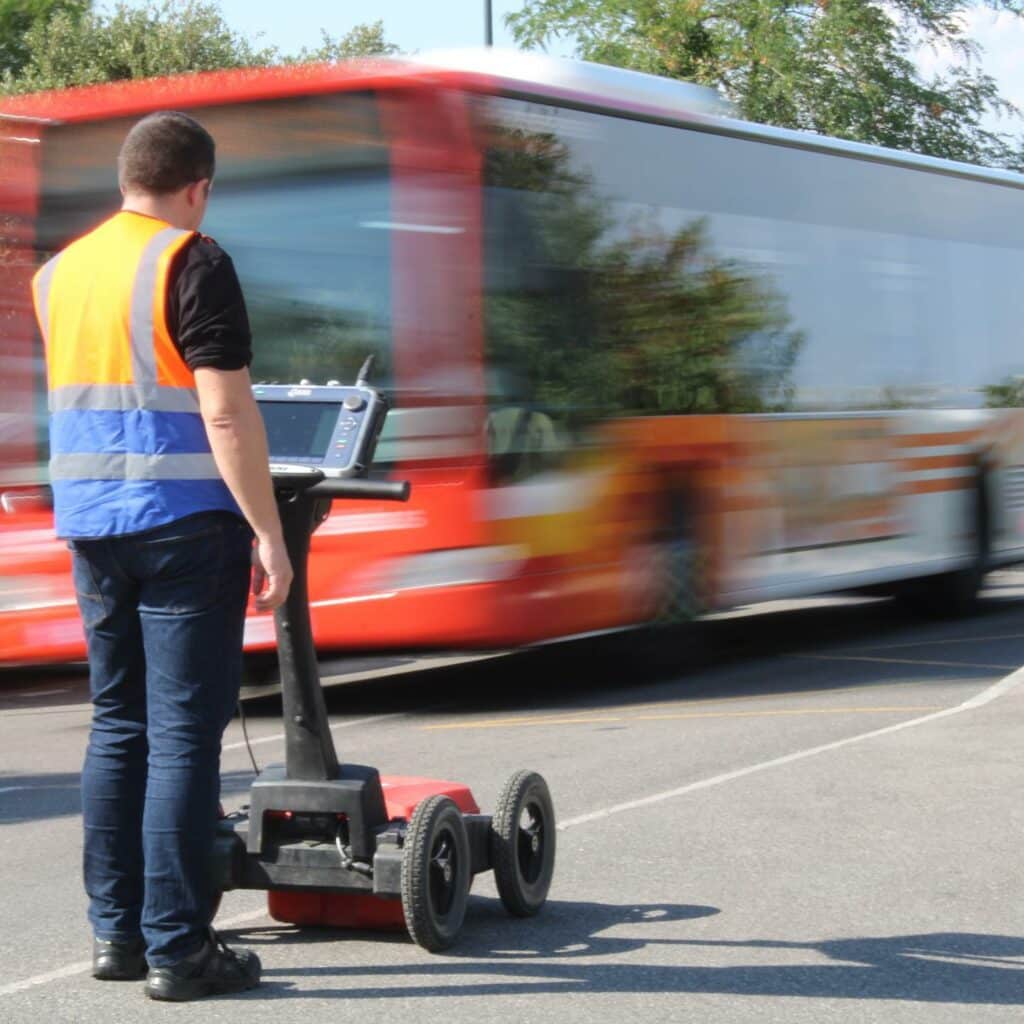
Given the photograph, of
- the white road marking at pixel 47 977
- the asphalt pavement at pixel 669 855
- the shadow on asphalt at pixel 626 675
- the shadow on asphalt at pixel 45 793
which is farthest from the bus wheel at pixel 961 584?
the white road marking at pixel 47 977

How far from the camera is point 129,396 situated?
4.48 meters

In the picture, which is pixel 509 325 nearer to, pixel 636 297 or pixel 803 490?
pixel 636 297

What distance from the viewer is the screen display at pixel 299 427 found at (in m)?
4.89

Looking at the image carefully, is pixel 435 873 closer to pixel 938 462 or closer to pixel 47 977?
pixel 47 977

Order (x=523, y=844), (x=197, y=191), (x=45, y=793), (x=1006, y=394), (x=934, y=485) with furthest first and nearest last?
(x=1006, y=394), (x=934, y=485), (x=45, y=793), (x=523, y=844), (x=197, y=191)

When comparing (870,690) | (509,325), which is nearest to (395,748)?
(509,325)

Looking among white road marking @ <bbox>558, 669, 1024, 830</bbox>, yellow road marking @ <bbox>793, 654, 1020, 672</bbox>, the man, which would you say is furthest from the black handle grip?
yellow road marking @ <bbox>793, 654, 1020, 672</bbox>

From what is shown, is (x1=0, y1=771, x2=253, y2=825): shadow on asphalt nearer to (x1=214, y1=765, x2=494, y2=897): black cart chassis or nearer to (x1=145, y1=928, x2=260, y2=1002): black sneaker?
(x1=214, y1=765, x2=494, y2=897): black cart chassis

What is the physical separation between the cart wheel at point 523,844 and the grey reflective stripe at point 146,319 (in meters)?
1.54

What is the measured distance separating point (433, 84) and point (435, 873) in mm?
6052

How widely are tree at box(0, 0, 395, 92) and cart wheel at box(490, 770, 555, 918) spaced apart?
107 feet

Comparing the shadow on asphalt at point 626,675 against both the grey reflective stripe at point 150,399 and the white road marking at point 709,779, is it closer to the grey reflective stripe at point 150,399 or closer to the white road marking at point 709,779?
the white road marking at point 709,779

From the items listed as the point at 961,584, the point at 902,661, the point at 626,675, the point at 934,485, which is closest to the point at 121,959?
the point at 626,675

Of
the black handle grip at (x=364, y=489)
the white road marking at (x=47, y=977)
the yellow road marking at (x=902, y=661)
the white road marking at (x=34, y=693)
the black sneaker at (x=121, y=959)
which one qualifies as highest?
the black handle grip at (x=364, y=489)
